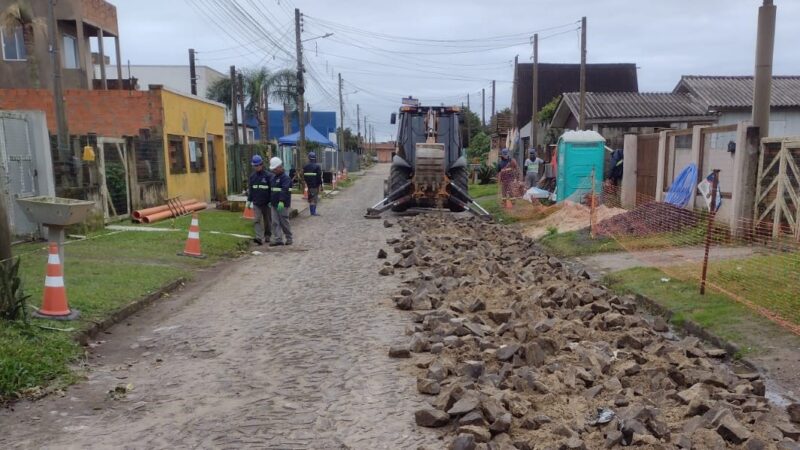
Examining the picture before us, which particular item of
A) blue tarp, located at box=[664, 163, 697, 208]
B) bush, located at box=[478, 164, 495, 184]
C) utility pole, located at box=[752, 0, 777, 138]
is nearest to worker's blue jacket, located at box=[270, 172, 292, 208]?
blue tarp, located at box=[664, 163, 697, 208]

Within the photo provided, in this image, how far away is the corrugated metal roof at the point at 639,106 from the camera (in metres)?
23.9

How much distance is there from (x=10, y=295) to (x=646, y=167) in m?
14.4

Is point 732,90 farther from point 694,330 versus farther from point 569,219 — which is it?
point 694,330

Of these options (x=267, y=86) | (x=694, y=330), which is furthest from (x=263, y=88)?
(x=694, y=330)

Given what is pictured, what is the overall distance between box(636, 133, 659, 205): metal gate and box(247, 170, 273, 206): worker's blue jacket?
29.7 feet

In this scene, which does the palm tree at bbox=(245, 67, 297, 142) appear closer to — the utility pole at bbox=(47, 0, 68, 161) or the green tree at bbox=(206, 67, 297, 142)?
the green tree at bbox=(206, 67, 297, 142)

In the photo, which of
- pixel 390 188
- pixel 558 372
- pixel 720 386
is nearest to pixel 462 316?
pixel 558 372

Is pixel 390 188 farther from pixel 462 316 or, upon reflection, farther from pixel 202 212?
pixel 462 316

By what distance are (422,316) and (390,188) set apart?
1169cm

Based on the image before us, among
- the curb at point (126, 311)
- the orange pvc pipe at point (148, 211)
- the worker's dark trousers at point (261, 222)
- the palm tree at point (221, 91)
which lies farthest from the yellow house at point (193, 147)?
the palm tree at point (221, 91)

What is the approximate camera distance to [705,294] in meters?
7.72

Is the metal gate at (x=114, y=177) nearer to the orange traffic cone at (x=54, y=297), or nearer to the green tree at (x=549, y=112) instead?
the orange traffic cone at (x=54, y=297)

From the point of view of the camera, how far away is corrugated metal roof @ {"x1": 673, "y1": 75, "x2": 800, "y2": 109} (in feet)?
75.9

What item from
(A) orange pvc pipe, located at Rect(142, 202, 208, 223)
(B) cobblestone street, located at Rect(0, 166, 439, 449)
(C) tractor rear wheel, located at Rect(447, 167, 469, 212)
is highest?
(C) tractor rear wheel, located at Rect(447, 167, 469, 212)
